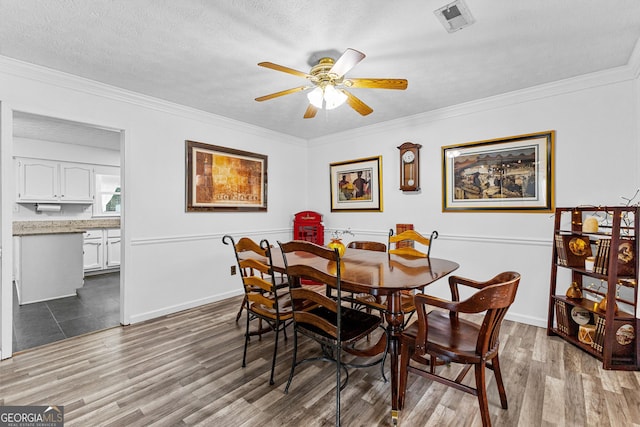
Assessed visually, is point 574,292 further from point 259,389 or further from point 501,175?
point 259,389

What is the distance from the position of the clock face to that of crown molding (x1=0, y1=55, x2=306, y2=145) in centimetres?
219

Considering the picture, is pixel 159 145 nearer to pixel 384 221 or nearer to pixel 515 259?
pixel 384 221

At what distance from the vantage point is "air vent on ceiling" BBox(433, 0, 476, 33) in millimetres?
1721

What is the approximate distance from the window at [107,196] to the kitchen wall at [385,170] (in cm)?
346

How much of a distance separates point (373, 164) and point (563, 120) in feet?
7.07

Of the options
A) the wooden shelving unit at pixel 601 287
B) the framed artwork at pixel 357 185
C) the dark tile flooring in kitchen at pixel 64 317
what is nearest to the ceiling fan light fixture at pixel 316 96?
the framed artwork at pixel 357 185

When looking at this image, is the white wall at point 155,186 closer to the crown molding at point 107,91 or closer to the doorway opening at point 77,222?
the crown molding at point 107,91

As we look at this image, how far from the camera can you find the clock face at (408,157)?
3.77m

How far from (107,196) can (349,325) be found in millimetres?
6104

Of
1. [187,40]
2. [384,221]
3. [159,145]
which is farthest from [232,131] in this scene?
[384,221]

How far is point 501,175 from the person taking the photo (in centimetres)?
316

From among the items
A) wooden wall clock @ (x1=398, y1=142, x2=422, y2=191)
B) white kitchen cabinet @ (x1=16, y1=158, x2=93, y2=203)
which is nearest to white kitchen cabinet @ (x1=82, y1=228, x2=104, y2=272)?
white kitchen cabinet @ (x1=16, y1=158, x2=93, y2=203)

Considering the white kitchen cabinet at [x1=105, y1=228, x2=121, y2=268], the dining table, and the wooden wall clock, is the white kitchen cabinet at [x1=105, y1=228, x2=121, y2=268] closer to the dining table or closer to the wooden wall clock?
the dining table

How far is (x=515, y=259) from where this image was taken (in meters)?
3.08
